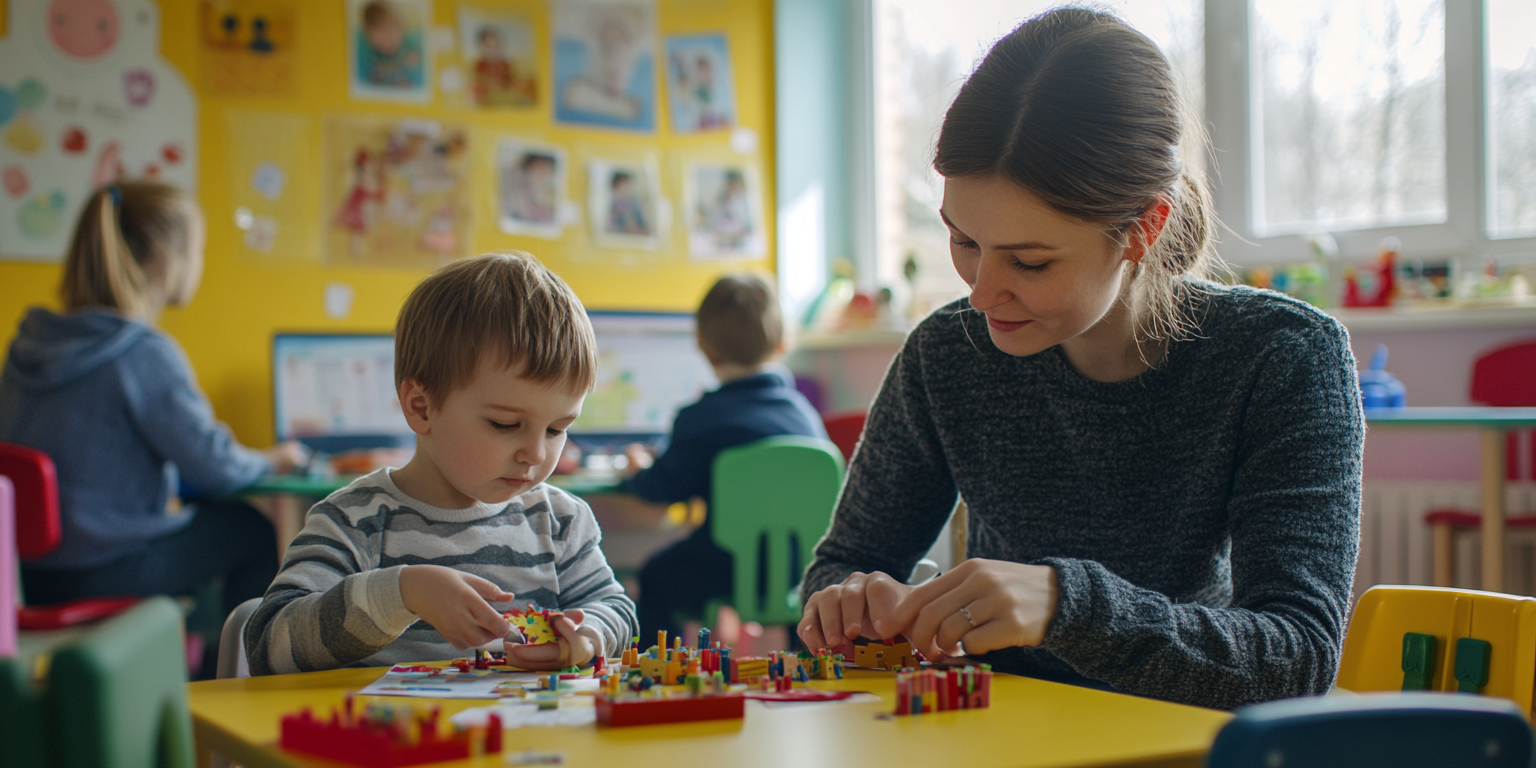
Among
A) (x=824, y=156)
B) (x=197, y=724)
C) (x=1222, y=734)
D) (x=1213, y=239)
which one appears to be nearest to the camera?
(x=1222, y=734)

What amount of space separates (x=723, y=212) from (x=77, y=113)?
180 cm

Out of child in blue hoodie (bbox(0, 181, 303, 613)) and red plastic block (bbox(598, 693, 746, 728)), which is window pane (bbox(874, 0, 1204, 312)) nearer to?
child in blue hoodie (bbox(0, 181, 303, 613))

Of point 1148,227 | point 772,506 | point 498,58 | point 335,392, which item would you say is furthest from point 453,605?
point 498,58

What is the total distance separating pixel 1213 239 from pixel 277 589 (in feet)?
3.21

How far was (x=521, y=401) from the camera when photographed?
1144 millimetres

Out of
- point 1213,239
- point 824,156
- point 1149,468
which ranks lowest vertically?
point 1149,468

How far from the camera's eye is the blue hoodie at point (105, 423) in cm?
243

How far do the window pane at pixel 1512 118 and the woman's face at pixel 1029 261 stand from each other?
7.39ft

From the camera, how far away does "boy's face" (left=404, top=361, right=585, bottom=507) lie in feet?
3.75

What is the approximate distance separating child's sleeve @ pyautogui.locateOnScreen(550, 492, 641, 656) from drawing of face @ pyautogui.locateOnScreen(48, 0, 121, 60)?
8.50 ft

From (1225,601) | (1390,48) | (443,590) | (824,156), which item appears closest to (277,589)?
(443,590)

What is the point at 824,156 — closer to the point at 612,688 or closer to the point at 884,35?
the point at 884,35

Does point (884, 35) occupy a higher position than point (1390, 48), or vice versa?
point (884, 35)

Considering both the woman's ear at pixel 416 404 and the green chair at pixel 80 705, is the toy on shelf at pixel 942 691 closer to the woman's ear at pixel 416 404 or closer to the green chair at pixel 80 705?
the green chair at pixel 80 705
